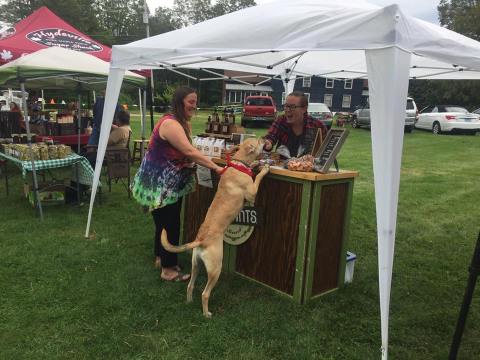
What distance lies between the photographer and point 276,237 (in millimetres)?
3607

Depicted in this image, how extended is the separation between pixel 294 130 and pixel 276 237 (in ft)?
4.04

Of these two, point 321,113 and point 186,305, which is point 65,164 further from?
point 321,113

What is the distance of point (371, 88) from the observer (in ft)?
8.41

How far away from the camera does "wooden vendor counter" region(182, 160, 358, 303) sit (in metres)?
3.34

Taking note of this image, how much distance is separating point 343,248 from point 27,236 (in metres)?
3.72

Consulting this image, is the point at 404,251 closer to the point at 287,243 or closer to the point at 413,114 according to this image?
the point at 287,243

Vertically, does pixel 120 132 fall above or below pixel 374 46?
below

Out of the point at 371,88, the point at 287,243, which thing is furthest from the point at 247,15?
the point at 287,243

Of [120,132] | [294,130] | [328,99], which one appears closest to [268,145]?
[294,130]

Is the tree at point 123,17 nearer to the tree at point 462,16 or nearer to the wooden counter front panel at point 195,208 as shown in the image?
the tree at point 462,16

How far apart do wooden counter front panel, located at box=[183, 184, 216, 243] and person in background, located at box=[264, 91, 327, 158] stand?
765mm

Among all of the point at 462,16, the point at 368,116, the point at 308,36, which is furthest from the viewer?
the point at 462,16

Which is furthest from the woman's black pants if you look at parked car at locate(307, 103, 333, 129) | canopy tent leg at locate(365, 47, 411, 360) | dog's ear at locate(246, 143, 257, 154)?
parked car at locate(307, 103, 333, 129)

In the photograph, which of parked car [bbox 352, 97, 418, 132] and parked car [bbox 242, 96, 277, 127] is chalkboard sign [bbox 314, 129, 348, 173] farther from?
parked car [bbox 242, 96, 277, 127]
